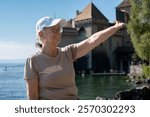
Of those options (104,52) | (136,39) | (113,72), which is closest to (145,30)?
(136,39)

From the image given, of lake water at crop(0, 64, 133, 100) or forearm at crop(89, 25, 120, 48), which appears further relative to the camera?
lake water at crop(0, 64, 133, 100)

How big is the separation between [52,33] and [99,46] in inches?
1458

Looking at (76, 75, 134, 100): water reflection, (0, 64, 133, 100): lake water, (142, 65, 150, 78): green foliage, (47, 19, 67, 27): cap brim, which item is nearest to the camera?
(47, 19, 67, 27): cap brim

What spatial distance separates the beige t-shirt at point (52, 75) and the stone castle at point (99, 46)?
35304 mm

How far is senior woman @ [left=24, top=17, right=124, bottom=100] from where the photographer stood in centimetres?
151

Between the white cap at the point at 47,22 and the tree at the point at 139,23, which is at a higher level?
the tree at the point at 139,23

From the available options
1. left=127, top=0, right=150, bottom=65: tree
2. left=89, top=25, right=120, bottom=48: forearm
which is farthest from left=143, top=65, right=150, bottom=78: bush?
left=89, top=25, right=120, bottom=48: forearm

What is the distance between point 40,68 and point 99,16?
3938cm

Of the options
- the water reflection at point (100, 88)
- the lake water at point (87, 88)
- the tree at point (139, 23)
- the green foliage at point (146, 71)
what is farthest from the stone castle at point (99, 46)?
the tree at point (139, 23)

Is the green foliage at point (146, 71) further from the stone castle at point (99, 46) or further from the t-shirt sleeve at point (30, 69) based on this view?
the t-shirt sleeve at point (30, 69)

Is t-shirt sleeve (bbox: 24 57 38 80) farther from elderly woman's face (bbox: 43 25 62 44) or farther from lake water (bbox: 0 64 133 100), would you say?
lake water (bbox: 0 64 133 100)

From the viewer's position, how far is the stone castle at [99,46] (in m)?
37.9

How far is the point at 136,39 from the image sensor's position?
52.7 ft

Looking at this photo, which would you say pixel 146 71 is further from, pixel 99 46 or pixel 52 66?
pixel 52 66
